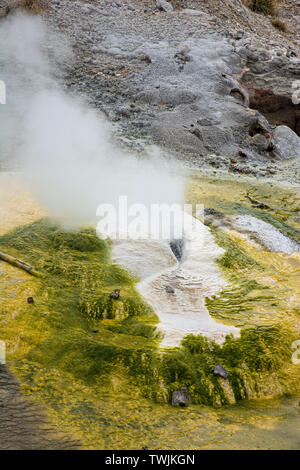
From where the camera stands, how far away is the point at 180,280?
107 inches

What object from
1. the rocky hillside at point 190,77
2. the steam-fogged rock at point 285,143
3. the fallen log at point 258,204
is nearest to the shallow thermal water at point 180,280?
the fallen log at point 258,204

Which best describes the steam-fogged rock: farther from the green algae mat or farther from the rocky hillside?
the green algae mat

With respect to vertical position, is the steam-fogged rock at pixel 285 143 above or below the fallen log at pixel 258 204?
above

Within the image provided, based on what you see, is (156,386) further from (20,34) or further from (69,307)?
(20,34)

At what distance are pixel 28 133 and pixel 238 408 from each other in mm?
4718

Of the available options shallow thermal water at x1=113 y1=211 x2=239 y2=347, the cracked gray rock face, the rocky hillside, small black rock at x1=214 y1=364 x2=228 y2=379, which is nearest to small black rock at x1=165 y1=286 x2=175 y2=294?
shallow thermal water at x1=113 y1=211 x2=239 y2=347

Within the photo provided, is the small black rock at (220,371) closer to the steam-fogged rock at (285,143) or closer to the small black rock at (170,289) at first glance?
the small black rock at (170,289)

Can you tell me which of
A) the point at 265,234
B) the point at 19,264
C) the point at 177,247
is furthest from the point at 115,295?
the point at 265,234

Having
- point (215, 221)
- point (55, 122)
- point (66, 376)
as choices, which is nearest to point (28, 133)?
point (55, 122)

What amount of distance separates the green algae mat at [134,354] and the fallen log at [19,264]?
48mm

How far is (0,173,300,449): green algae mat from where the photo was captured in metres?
1.68

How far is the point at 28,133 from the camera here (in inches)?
215

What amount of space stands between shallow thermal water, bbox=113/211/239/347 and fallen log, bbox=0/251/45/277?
62 cm

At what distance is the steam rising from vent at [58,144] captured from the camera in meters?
4.00
